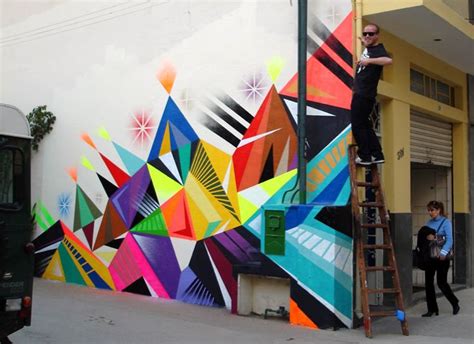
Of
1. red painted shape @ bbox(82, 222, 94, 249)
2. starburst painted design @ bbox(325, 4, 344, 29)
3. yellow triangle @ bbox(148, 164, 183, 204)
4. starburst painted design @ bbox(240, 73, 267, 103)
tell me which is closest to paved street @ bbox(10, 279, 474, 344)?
red painted shape @ bbox(82, 222, 94, 249)

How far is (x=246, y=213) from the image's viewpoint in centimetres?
926

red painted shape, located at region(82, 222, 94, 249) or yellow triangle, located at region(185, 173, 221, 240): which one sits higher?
yellow triangle, located at region(185, 173, 221, 240)

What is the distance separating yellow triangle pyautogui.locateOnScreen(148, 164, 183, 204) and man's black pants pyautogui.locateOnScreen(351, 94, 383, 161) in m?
3.41

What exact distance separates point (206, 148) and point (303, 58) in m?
2.22

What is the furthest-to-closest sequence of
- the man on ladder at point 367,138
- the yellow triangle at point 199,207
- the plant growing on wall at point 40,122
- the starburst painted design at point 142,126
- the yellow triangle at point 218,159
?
the plant growing on wall at point 40,122 → the starburst painted design at point 142,126 → the yellow triangle at point 199,207 → the yellow triangle at point 218,159 → the man on ladder at point 367,138

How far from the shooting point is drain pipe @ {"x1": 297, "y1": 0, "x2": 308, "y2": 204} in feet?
28.1

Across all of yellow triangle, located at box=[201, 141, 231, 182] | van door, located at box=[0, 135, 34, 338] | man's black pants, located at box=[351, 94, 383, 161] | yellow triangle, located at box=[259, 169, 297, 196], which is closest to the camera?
van door, located at box=[0, 135, 34, 338]

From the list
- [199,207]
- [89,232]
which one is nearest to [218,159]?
[199,207]

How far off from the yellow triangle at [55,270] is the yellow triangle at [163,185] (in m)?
3.04

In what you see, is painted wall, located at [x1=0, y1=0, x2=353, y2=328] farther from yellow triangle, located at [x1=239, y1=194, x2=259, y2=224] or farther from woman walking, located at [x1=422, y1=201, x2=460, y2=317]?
woman walking, located at [x1=422, y1=201, x2=460, y2=317]

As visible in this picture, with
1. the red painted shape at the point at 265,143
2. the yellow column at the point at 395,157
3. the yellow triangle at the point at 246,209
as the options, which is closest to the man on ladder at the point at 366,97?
the red painted shape at the point at 265,143

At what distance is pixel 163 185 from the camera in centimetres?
1024

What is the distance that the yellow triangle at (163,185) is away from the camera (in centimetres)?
1010

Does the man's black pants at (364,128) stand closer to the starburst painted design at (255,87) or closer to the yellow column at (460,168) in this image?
the starburst painted design at (255,87)
